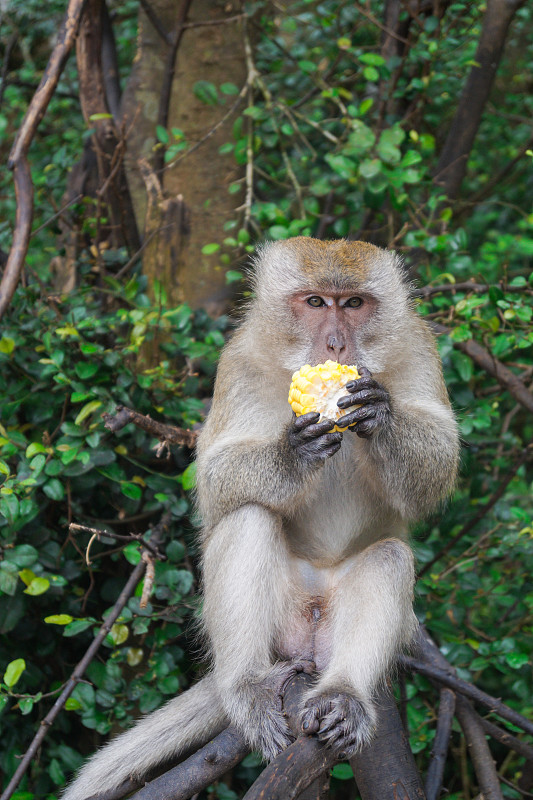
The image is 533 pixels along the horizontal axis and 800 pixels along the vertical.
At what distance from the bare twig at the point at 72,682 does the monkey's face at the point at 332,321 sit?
124cm

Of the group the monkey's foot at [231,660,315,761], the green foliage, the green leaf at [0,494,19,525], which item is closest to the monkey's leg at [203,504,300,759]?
the monkey's foot at [231,660,315,761]

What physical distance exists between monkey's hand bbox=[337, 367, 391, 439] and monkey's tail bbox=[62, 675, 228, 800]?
126 cm

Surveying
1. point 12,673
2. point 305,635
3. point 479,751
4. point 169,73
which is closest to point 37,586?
point 12,673

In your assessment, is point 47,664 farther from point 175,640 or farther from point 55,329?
point 55,329

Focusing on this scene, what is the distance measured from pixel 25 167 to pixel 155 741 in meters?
2.67

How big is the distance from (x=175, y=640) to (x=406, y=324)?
1.97 m

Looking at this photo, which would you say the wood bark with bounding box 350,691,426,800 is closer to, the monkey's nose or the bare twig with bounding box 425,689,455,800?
the bare twig with bounding box 425,689,455,800

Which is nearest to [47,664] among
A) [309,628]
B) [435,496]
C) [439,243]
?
[309,628]

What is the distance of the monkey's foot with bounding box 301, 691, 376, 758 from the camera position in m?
2.75

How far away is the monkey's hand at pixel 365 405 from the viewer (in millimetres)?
3027

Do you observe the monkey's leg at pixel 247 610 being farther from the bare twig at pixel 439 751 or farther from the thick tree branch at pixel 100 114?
the thick tree branch at pixel 100 114

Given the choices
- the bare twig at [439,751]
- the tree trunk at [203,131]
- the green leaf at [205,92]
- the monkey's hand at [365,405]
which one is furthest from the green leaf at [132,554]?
the green leaf at [205,92]

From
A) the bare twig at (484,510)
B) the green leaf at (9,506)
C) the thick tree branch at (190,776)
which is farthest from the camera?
the bare twig at (484,510)

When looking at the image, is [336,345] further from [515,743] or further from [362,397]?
[515,743]
